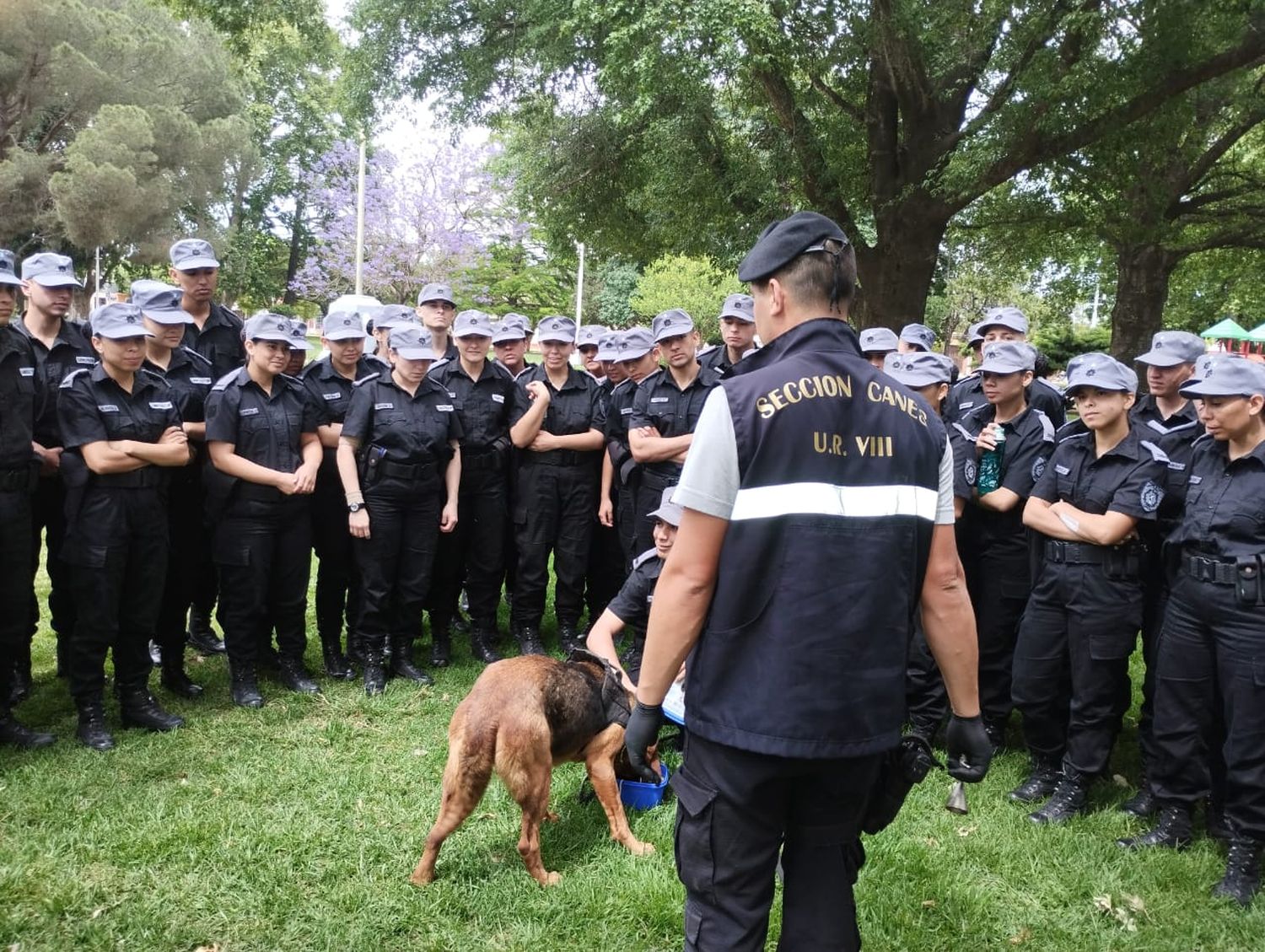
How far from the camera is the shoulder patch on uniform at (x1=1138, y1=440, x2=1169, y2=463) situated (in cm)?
439

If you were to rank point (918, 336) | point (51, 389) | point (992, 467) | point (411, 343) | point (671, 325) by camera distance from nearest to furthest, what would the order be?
point (992, 467), point (51, 389), point (411, 343), point (671, 325), point (918, 336)

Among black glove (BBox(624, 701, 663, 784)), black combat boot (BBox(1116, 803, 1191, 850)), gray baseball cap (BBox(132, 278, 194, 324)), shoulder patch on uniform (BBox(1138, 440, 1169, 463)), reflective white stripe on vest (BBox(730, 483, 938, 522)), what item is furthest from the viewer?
gray baseball cap (BBox(132, 278, 194, 324))

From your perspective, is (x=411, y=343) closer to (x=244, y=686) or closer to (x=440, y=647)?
(x=440, y=647)

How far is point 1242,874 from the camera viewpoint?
3.92 metres

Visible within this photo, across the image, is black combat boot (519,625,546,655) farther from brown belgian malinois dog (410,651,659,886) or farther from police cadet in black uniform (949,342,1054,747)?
police cadet in black uniform (949,342,1054,747)

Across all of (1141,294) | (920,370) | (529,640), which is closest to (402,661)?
(529,640)

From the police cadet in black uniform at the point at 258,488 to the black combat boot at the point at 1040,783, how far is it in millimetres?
4277

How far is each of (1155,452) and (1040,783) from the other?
182cm

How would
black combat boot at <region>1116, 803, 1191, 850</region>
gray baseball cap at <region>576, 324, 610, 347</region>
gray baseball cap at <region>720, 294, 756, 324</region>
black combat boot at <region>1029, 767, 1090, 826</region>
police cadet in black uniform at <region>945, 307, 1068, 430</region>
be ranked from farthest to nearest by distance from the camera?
gray baseball cap at <region>576, 324, 610, 347</region> < gray baseball cap at <region>720, 294, 756, 324</region> < police cadet in black uniform at <region>945, 307, 1068, 430</region> < black combat boot at <region>1029, 767, 1090, 826</region> < black combat boot at <region>1116, 803, 1191, 850</region>

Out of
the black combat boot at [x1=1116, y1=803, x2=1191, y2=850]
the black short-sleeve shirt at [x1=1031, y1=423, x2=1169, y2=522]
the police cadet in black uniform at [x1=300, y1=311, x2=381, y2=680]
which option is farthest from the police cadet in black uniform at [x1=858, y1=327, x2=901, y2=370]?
the police cadet in black uniform at [x1=300, y1=311, x2=381, y2=680]

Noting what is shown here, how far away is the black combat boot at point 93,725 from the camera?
499 centimetres

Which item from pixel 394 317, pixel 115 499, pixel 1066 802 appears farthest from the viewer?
pixel 394 317

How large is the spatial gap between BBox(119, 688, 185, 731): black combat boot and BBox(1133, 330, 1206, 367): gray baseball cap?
233 inches

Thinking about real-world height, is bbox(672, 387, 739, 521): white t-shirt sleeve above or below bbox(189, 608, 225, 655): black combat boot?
above
